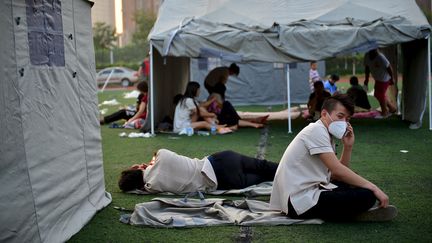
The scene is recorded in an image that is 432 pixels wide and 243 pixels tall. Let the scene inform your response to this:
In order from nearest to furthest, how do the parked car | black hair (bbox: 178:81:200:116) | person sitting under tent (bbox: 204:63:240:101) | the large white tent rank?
1. the large white tent
2. black hair (bbox: 178:81:200:116)
3. person sitting under tent (bbox: 204:63:240:101)
4. the parked car

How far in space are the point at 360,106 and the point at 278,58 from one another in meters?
4.27

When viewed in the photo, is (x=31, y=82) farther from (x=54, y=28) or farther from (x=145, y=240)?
(x=145, y=240)

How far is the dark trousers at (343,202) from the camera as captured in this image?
218 inches

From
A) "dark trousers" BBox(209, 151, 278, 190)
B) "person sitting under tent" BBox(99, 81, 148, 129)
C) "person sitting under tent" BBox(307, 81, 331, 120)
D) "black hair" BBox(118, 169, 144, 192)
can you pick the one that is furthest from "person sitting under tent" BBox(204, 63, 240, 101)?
"black hair" BBox(118, 169, 144, 192)

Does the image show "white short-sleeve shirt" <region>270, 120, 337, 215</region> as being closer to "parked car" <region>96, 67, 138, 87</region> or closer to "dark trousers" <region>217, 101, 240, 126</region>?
"dark trousers" <region>217, 101, 240, 126</region>

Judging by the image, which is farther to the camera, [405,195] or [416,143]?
[416,143]

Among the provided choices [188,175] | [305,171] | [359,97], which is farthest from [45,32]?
[359,97]

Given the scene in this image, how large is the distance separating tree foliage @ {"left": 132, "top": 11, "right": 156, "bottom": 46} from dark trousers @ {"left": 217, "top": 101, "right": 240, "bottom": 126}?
40308 mm

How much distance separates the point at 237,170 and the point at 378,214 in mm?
1981

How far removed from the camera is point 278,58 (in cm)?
1289

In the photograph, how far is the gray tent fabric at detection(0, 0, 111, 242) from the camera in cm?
467

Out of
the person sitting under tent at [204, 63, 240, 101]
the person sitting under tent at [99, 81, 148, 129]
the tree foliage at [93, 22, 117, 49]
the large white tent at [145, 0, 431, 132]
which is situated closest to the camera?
the large white tent at [145, 0, 431, 132]

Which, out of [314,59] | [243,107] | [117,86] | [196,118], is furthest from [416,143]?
[117,86]

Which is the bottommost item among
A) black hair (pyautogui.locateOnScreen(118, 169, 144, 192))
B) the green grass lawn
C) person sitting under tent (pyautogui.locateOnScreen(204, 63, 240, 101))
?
the green grass lawn
